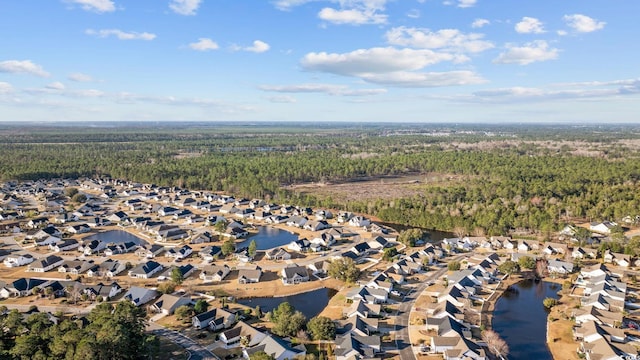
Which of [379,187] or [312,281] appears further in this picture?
[379,187]

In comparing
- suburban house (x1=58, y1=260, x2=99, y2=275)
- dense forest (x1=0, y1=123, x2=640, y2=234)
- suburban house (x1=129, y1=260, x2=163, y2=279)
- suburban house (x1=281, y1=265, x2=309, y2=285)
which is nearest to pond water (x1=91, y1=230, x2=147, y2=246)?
suburban house (x1=58, y1=260, x2=99, y2=275)

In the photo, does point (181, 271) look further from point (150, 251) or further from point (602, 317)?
point (602, 317)

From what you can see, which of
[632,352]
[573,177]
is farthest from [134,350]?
[573,177]

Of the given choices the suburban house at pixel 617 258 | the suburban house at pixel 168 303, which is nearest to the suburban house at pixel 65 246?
the suburban house at pixel 168 303

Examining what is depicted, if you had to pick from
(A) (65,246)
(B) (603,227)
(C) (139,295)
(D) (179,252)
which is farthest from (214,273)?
(B) (603,227)

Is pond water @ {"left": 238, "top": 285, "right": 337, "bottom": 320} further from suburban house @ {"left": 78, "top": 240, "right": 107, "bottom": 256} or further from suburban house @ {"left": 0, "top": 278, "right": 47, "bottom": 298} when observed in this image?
suburban house @ {"left": 78, "top": 240, "right": 107, "bottom": 256}

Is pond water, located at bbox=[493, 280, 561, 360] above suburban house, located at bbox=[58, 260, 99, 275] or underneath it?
underneath
